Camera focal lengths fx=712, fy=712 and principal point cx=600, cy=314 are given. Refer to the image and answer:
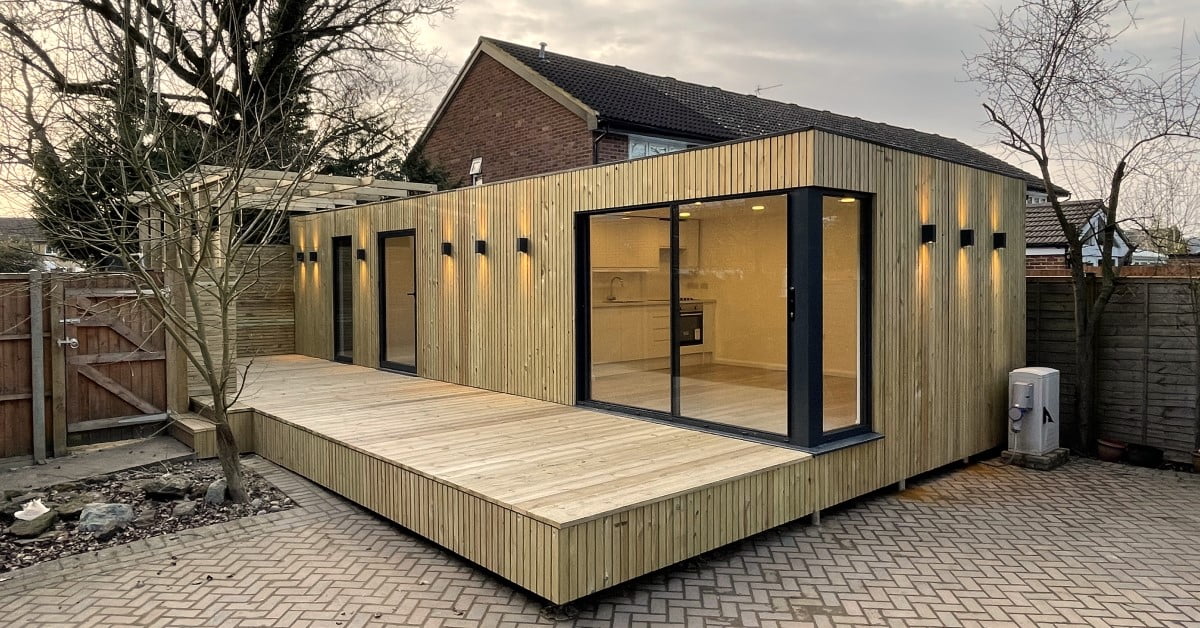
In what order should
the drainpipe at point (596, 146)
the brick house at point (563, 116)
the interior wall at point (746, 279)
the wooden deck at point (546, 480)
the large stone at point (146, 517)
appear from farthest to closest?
1. the brick house at point (563, 116)
2. the drainpipe at point (596, 146)
3. the interior wall at point (746, 279)
4. the large stone at point (146, 517)
5. the wooden deck at point (546, 480)

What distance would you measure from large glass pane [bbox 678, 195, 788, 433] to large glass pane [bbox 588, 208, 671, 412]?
18 centimetres

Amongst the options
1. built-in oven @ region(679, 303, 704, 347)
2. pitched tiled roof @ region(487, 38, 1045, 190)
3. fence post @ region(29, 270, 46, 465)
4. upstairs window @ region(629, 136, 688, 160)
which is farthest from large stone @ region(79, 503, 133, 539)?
upstairs window @ region(629, 136, 688, 160)

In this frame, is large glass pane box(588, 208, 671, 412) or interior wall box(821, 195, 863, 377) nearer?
interior wall box(821, 195, 863, 377)

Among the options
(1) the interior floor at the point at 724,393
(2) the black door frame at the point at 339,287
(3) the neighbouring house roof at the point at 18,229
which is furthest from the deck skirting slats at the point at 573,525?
(3) the neighbouring house roof at the point at 18,229

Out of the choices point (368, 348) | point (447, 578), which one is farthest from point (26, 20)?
point (447, 578)

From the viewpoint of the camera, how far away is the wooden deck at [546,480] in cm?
350

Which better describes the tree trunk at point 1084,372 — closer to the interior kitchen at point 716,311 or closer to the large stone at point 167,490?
the interior kitchen at point 716,311

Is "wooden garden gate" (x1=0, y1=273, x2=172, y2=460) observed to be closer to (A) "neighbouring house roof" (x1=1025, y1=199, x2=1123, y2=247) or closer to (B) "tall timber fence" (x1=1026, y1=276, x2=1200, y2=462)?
(B) "tall timber fence" (x1=1026, y1=276, x2=1200, y2=462)

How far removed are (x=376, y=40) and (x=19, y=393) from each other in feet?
38.2

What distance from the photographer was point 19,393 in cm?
605

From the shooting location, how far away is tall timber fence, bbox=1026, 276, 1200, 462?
20.5 ft

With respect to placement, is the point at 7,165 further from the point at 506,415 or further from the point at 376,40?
the point at 376,40

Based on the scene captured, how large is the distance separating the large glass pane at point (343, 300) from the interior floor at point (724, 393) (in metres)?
5.08

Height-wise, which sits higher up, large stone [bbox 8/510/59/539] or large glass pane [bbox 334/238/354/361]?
large glass pane [bbox 334/238/354/361]
